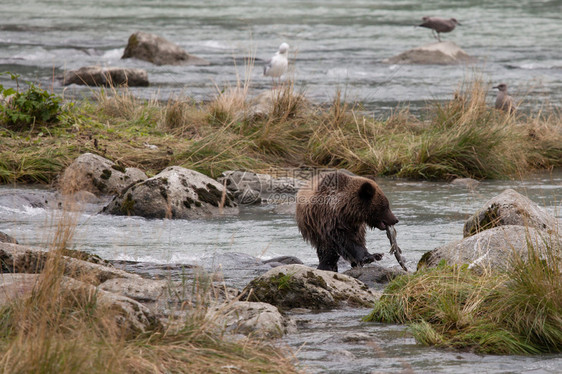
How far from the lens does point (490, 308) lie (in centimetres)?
564

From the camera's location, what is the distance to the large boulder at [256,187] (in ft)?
36.0

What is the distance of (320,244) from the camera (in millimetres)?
7723

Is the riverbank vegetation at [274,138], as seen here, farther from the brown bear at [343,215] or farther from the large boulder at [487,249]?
the large boulder at [487,249]

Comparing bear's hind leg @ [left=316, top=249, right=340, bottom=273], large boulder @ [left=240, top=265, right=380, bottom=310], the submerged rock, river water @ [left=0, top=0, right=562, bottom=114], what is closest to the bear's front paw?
bear's hind leg @ [left=316, top=249, right=340, bottom=273]

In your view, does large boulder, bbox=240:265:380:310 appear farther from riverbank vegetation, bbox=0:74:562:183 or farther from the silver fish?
riverbank vegetation, bbox=0:74:562:183

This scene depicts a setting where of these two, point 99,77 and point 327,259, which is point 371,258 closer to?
point 327,259

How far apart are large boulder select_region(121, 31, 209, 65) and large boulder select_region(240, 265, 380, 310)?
690 inches

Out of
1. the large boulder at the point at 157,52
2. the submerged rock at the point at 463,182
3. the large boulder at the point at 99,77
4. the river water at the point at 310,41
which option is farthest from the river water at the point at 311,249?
the large boulder at the point at 157,52

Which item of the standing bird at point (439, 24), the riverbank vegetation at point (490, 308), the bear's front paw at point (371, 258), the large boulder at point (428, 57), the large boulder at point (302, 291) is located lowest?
the large boulder at point (428, 57)

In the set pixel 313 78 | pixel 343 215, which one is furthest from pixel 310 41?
pixel 343 215

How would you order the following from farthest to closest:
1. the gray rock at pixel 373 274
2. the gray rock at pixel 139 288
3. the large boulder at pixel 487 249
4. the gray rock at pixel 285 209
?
1. the gray rock at pixel 285 209
2. the gray rock at pixel 373 274
3. the large boulder at pixel 487 249
4. the gray rock at pixel 139 288

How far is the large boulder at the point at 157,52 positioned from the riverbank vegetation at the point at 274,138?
9.26 m

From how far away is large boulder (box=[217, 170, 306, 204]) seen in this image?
11.0 meters

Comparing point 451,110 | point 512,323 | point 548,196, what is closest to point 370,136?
point 451,110
